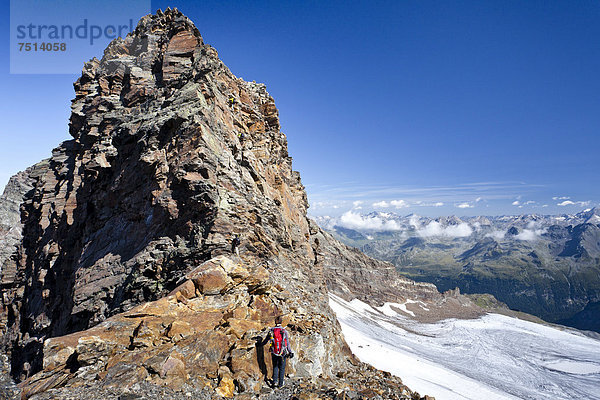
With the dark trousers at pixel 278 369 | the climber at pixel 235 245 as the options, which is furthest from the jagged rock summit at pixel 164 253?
the dark trousers at pixel 278 369

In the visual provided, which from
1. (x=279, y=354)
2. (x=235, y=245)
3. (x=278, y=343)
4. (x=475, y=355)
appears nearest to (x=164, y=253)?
(x=235, y=245)

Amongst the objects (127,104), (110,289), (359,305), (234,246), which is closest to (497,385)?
(359,305)

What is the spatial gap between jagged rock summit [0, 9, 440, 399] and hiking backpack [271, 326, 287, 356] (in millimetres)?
→ 734

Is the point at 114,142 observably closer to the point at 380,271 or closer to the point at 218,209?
the point at 218,209

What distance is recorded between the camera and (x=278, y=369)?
34.0 ft

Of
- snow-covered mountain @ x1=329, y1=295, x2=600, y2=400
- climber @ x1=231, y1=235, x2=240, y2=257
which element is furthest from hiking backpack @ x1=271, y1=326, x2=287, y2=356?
snow-covered mountain @ x1=329, y1=295, x2=600, y2=400

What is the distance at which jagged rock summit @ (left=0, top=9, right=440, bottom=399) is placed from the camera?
31.1 ft

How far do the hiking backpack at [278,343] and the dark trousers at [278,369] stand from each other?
25cm

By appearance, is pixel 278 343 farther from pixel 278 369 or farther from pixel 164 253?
pixel 164 253

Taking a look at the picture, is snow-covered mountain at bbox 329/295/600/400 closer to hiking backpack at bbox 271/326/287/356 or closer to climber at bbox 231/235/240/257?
climber at bbox 231/235/240/257

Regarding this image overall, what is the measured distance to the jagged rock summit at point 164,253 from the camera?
9492mm

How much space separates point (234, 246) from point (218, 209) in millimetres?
2708

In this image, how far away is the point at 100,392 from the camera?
25.2ft

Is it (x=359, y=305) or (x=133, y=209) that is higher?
(x=133, y=209)
